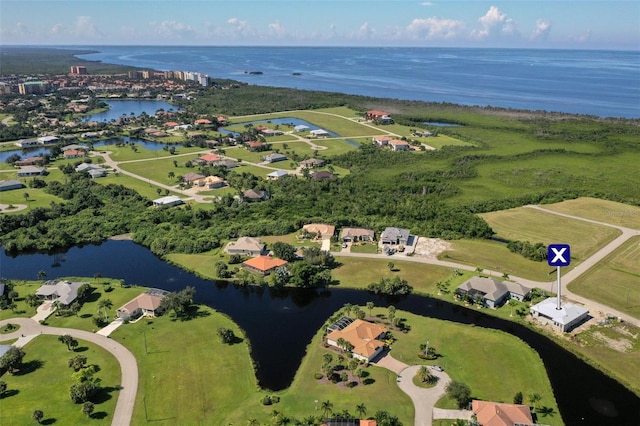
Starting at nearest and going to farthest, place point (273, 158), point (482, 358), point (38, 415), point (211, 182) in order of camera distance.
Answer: point (38, 415), point (482, 358), point (211, 182), point (273, 158)

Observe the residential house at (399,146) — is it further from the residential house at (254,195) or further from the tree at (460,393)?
the tree at (460,393)

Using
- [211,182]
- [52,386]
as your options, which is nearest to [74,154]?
[211,182]

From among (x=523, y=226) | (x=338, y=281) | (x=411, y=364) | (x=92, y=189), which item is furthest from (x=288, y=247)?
(x=92, y=189)

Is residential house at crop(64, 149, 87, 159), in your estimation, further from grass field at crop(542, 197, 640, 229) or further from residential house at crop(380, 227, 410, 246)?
grass field at crop(542, 197, 640, 229)

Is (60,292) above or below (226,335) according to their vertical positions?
above

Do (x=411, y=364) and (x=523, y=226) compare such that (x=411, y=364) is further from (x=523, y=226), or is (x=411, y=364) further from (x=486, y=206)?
(x=486, y=206)

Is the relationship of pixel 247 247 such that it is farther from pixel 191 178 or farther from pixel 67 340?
pixel 191 178

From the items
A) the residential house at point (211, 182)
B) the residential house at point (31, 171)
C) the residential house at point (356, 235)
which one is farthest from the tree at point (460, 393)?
the residential house at point (31, 171)
